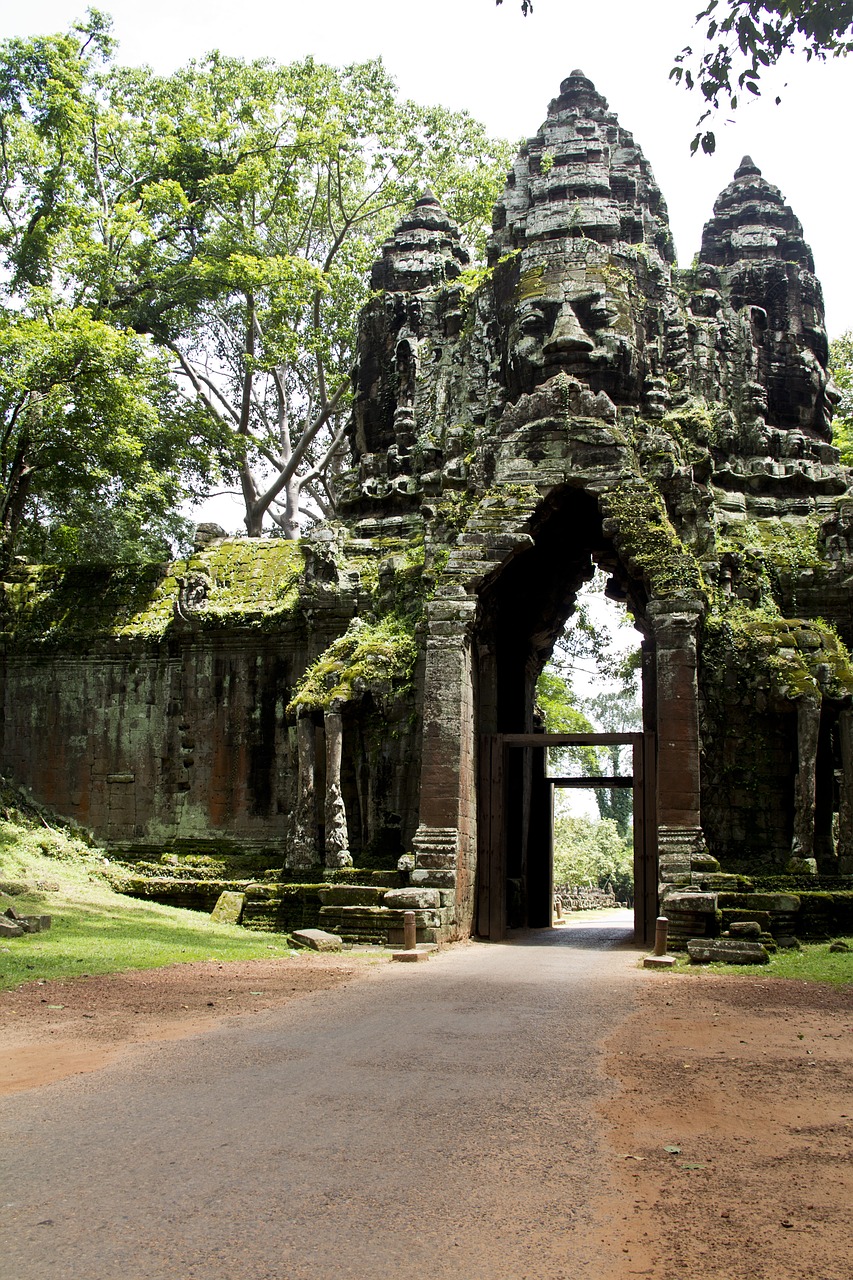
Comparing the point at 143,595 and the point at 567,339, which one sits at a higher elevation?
the point at 567,339

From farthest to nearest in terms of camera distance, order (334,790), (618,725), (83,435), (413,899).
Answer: (618,725)
(83,435)
(334,790)
(413,899)

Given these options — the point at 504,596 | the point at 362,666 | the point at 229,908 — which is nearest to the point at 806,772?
the point at 504,596

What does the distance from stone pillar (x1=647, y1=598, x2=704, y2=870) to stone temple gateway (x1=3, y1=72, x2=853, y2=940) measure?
0.12 ft

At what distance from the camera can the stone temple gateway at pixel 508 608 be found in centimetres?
1477

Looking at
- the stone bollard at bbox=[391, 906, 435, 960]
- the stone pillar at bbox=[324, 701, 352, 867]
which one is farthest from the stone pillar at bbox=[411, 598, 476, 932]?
the stone pillar at bbox=[324, 701, 352, 867]

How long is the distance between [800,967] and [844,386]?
22026 millimetres

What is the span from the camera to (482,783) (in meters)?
16.1

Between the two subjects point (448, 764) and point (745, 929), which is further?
point (448, 764)

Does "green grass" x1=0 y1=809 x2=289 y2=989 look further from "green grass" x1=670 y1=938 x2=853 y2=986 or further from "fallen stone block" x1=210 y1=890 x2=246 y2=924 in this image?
"green grass" x1=670 y1=938 x2=853 y2=986

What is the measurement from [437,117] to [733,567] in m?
19.1

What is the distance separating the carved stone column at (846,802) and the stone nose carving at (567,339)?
7.18m

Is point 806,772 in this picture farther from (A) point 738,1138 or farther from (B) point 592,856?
(B) point 592,856

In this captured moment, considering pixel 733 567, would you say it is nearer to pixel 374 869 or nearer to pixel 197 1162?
pixel 374 869

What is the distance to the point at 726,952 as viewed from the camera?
11594mm
